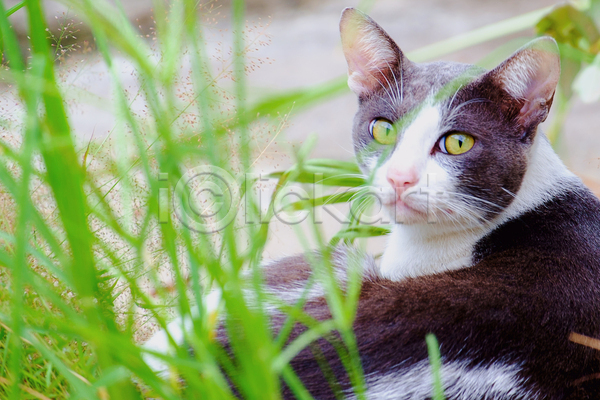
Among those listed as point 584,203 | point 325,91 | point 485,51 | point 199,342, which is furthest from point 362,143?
point 485,51

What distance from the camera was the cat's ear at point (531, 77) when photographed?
947 millimetres

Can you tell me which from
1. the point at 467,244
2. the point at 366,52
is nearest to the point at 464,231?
the point at 467,244

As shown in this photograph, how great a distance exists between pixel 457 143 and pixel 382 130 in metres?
0.16

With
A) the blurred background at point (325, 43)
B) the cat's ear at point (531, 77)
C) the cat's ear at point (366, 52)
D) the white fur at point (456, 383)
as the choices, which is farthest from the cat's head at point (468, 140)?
the blurred background at point (325, 43)

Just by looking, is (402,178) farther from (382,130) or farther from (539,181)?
(539,181)

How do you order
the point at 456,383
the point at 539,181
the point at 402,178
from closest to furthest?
the point at 456,383
the point at 402,178
the point at 539,181

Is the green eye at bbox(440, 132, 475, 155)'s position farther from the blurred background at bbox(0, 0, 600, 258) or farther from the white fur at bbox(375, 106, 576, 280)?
the blurred background at bbox(0, 0, 600, 258)

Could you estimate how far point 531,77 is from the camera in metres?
0.98

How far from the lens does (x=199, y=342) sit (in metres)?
0.58

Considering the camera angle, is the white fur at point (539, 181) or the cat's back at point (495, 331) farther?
the white fur at point (539, 181)

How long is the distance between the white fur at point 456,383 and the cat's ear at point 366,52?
58 centimetres

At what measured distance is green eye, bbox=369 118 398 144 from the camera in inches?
42.3

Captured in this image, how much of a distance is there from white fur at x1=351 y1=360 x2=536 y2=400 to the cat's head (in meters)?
0.29

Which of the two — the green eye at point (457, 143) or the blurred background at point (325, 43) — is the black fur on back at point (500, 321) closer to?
the green eye at point (457, 143)
